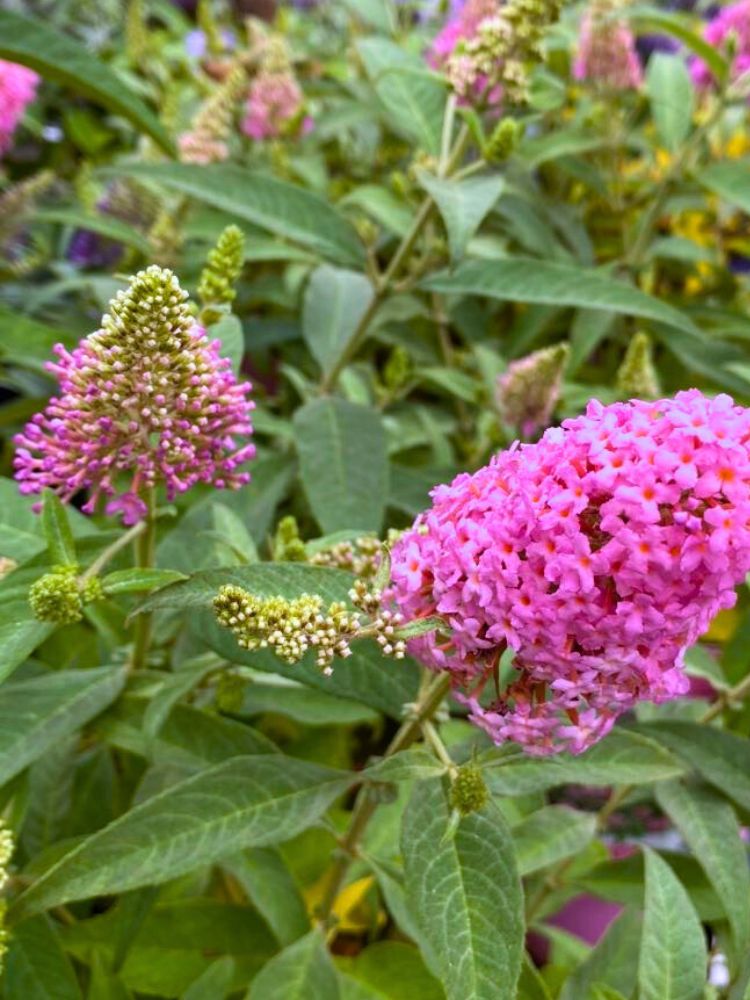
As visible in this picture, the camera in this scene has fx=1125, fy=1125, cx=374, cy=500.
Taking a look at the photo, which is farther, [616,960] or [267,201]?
[267,201]

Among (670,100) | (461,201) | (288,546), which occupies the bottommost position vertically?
(288,546)

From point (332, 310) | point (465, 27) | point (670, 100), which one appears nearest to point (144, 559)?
point (332, 310)

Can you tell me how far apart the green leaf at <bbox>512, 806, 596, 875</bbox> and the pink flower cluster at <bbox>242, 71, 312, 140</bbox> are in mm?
1079

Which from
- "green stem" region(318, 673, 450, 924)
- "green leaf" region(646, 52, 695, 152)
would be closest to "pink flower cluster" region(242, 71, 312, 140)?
"green leaf" region(646, 52, 695, 152)

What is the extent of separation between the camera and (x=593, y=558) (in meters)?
0.57

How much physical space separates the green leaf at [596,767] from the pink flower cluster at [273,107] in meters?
1.11

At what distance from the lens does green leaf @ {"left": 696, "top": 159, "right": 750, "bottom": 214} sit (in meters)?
1.46

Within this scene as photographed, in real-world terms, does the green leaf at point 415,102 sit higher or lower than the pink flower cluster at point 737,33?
lower

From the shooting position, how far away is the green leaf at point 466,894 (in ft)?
2.09

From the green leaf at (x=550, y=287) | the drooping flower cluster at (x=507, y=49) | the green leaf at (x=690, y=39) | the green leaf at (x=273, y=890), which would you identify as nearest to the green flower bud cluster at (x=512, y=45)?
the drooping flower cluster at (x=507, y=49)

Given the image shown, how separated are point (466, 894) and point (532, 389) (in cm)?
61

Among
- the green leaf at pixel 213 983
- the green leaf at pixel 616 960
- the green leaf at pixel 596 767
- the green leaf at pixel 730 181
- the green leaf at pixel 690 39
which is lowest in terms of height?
the green leaf at pixel 213 983

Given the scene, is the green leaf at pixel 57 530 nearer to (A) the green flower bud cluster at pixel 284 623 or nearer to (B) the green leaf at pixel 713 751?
(A) the green flower bud cluster at pixel 284 623

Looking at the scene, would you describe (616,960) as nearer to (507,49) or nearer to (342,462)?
(342,462)
